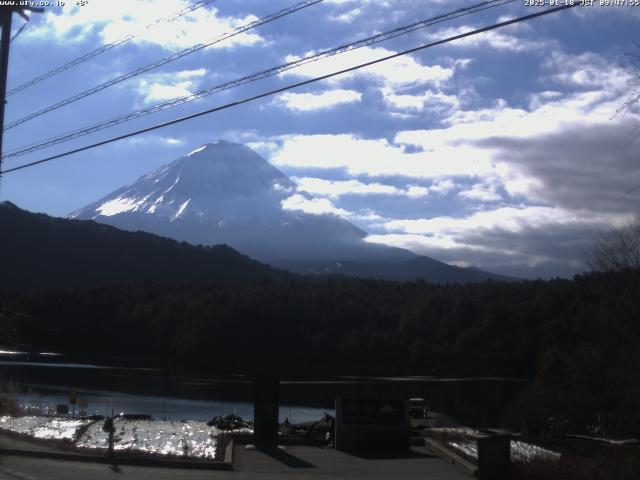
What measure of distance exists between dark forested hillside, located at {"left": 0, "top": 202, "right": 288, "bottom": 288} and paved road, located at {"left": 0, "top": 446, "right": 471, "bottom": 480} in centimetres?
10740

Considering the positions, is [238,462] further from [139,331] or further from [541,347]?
[139,331]

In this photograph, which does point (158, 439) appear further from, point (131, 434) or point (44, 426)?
point (44, 426)

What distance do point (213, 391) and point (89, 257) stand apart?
74853mm

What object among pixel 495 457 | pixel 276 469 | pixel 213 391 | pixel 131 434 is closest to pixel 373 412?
pixel 276 469

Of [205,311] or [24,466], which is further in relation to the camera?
[205,311]

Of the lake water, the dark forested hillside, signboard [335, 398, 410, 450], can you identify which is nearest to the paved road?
signboard [335, 398, 410, 450]

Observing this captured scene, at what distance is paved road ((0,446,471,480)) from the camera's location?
14.5 meters

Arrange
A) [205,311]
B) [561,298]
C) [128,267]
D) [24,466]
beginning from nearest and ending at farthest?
[24,466] < [561,298] < [205,311] < [128,267]

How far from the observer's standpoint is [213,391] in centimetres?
6512

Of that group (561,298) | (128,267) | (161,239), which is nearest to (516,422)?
(561,298)

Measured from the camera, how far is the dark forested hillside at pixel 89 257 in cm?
12294

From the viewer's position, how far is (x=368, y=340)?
98812mm

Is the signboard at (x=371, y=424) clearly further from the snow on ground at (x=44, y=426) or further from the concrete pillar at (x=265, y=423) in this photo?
the snow on ground at (x=44, y=426)

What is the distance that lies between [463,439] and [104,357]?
78.2 metres
